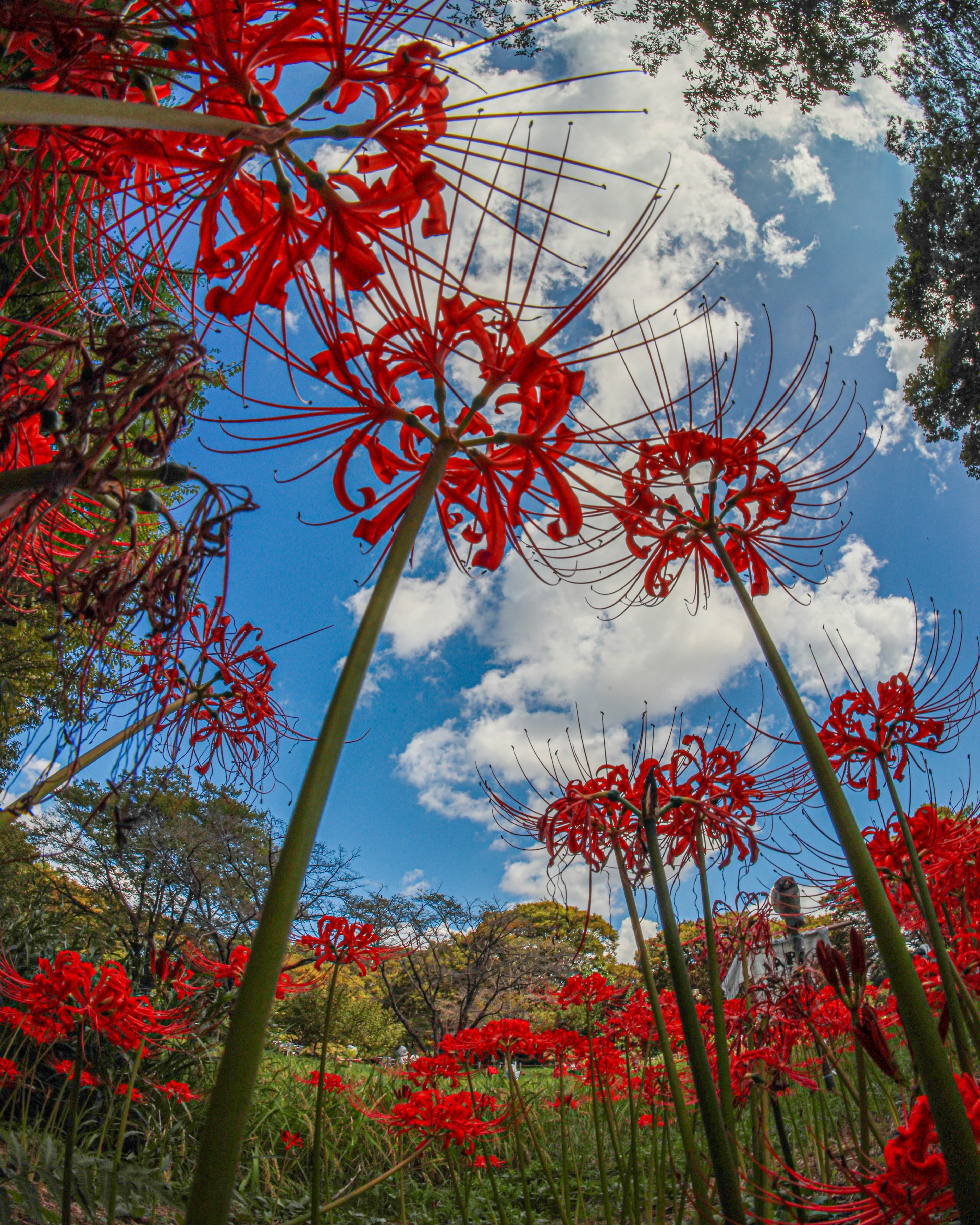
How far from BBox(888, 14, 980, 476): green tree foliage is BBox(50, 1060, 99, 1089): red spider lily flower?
15307mm

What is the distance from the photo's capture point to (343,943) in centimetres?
300

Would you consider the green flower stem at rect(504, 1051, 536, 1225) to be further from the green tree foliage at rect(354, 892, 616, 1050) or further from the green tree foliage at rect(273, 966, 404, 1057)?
the green tree foliage at rect(273, 966, 404, 1057)

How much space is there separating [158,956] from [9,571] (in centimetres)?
404

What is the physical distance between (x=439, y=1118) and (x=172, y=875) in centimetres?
721

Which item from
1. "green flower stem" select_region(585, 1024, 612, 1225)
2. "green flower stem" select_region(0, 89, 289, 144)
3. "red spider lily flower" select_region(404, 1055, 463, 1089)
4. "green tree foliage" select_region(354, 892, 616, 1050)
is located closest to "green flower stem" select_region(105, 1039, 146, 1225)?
"red spider lily flower" select_region(404, 1055, 463, 1089)

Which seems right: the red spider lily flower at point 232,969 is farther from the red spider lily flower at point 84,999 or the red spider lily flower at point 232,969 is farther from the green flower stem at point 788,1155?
the green flower stem at point 788,1155

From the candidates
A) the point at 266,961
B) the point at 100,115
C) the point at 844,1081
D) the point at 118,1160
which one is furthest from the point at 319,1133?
the point at 100,115

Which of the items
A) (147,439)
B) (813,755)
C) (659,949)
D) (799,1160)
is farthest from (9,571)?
(659,949)

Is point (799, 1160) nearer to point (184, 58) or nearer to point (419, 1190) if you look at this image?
point (419, 1190)

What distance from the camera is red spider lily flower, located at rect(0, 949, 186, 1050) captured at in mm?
2445

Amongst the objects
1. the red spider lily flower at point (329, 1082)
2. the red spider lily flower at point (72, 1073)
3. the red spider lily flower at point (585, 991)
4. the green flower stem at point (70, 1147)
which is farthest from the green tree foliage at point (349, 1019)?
the green flower stem at point (70, 1147)

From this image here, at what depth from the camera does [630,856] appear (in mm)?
2344

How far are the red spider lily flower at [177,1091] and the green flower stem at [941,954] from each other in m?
4.06

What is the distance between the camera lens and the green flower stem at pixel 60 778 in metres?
1.25
